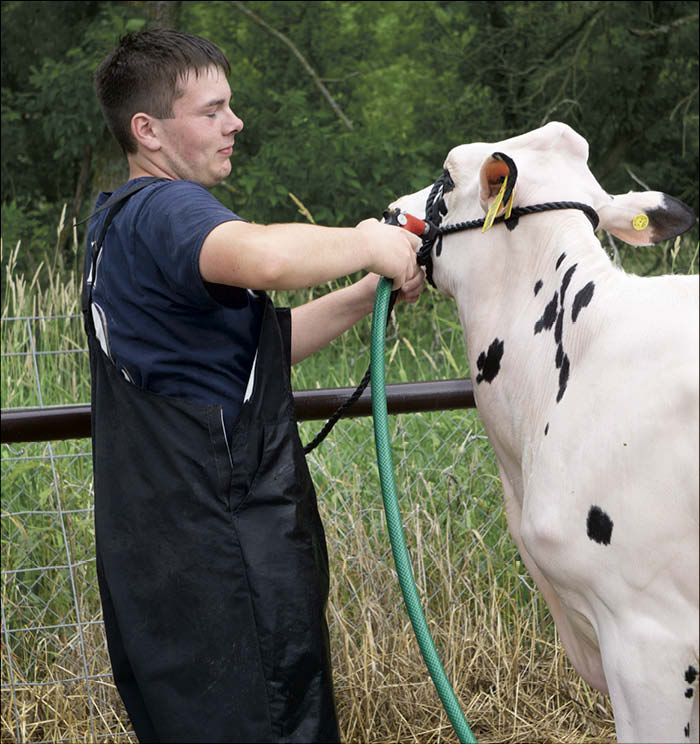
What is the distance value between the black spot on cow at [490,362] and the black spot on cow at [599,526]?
0.48 metres

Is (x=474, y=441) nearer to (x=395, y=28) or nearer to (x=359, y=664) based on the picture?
(x=359, y=664)

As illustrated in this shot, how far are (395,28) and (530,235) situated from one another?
12.3 m

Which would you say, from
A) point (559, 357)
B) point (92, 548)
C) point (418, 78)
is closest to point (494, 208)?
point (559, 357)

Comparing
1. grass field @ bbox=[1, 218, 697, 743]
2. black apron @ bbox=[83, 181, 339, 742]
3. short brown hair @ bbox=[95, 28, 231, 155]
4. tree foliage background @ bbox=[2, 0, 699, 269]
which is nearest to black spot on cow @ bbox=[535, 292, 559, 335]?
black apron @ bbox=[83, 181, 339, 742]

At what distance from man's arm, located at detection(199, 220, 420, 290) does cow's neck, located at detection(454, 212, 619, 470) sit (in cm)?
31

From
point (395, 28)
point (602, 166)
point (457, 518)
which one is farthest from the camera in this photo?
point (395, 28)

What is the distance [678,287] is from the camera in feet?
6.04

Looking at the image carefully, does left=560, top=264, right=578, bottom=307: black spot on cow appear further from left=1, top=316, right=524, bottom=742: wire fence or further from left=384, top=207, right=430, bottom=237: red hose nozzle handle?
left=1, top=316, right=524, bottom=742: wire fence

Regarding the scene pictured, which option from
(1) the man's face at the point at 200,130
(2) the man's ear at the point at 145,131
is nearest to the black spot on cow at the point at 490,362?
(1) the man's face at the point at 200,130

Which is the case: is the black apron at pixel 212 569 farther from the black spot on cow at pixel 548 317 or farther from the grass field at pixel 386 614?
the grass field at pixel 386 614

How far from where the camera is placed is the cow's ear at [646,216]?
2.23 m

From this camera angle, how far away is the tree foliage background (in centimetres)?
1053

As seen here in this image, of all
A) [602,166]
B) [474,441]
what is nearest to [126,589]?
[474,441]

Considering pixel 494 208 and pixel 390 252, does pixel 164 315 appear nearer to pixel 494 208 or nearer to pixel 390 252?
pixel 390 252
